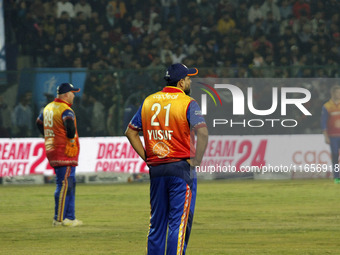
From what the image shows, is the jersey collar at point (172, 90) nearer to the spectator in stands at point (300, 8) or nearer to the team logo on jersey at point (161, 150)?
the team logo on jersey at point (161, 150)

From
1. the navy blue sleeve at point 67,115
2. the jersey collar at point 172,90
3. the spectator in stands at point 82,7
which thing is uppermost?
the spectator in stands at point 82,7

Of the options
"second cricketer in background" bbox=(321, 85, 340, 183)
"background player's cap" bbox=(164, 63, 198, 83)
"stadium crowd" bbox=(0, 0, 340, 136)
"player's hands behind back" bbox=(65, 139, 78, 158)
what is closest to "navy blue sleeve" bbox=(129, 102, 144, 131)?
"background player's cap" bbox=(164, 63, 198, 83)

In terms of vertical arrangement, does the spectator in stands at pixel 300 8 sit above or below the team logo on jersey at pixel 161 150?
above

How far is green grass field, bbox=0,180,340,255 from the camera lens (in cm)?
1071

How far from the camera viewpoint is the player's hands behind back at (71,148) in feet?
42.5

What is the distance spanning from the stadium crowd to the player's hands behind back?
484 inches

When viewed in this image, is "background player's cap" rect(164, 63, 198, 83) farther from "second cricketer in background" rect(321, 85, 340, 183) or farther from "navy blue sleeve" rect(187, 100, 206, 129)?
"second cricketer in background" rect(321, 85, 340, 183)

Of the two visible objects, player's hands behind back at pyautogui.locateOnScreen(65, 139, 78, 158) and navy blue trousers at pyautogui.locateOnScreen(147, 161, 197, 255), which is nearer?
navy blue trousers at pyautogui.locateOnScreen(147, 161, 197, 255)

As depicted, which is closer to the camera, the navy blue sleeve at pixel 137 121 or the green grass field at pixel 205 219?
the navy blue sleeve at pixel 137 121

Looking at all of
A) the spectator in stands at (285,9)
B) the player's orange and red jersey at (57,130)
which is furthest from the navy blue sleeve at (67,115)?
the spectator in stands at (285,9)

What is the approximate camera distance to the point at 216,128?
2203cm

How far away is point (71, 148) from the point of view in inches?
512

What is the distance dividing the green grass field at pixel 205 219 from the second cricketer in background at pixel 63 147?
35 cm

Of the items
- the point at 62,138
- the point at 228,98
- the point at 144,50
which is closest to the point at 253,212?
the point at 62,138
